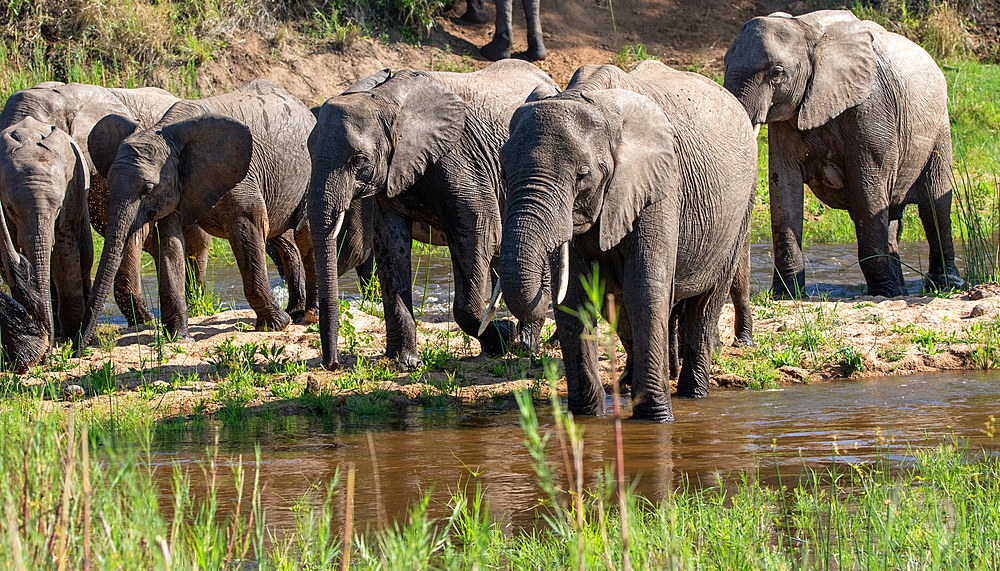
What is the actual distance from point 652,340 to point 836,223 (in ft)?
28.9

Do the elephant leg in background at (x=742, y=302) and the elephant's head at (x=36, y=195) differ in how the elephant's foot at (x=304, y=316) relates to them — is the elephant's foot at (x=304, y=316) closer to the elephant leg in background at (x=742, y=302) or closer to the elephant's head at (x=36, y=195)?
the elephant's head at (x=36, y=195)

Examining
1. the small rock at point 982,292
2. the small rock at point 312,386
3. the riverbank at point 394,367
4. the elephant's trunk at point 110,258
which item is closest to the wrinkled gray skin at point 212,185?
Answer: the elephant's trunk at point 110,258

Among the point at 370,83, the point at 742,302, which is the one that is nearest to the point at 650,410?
the point at 742,302

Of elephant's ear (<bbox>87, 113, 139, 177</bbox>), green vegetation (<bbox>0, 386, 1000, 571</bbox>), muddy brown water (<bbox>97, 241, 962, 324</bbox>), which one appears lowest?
green vegetation (<bbox>0, 386, 1000, 571</bbox>)

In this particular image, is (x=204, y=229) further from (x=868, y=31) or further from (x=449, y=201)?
(x=868, y=31)

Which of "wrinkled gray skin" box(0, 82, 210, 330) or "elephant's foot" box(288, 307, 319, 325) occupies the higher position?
"wrinkled gray skin" box(0, 82, 210, 330)

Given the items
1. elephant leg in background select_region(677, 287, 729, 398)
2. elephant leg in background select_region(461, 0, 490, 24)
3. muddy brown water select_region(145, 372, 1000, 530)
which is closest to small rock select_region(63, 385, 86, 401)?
muddy brown water select_region(145, 372, 1000, 530)

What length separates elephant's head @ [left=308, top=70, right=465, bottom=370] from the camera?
263 inches

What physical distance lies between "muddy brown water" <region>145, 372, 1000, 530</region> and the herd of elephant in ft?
1.51

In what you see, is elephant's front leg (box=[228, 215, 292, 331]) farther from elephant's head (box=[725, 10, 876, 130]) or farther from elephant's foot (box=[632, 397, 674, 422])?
elephant's head (box=[725, 10, 876, 130])

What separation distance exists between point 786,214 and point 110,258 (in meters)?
5.48

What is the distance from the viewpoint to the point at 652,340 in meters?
5.54

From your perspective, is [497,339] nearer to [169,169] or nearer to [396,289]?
[396,289]

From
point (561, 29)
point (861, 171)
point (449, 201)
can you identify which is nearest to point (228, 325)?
point (449, 201)
